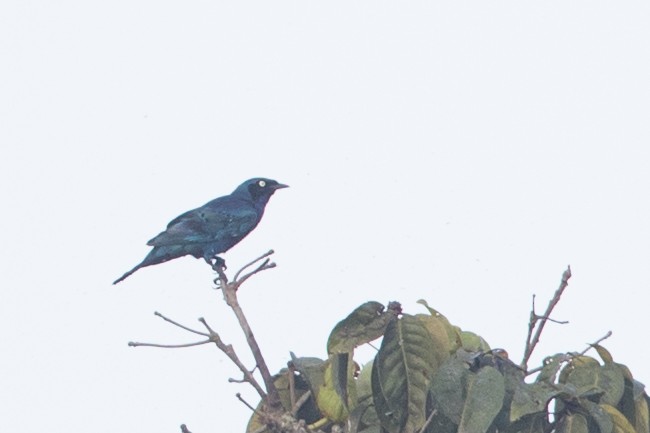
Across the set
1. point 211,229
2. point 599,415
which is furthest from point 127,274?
point 599,415

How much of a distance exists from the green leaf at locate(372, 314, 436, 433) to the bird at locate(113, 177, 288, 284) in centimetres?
431

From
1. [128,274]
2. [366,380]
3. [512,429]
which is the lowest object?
[512,429]

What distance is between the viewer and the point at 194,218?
9969 mm

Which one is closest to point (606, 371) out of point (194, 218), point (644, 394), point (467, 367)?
point (644, 394)

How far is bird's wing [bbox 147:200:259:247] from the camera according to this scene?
9.65m

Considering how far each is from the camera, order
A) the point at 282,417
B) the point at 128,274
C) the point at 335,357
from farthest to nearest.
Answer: the point at 128,274 → the point at 335,357 → the point at 282,417

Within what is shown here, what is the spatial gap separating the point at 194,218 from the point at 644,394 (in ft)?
17.3

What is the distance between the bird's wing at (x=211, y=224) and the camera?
31.7 feet

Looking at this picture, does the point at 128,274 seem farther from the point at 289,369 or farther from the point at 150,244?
the point at 289,369

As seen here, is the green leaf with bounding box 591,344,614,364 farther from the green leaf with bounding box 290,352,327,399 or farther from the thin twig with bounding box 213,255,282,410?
the thin twig with bounding box 213,255,282,410

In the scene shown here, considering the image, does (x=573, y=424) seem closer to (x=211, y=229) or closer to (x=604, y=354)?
(x=604, y=354)

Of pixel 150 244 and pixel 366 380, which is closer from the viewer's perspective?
pixel 366 380

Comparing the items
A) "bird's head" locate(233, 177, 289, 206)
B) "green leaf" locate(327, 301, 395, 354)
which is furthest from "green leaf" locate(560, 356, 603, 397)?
"bird's head" locate(233, 177, 289, 206)

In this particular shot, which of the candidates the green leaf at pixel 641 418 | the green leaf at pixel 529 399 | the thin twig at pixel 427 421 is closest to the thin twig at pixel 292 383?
the thin twig at pixel 427 421
